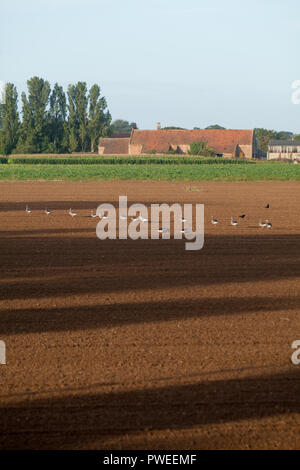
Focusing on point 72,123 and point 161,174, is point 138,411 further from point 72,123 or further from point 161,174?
point 72,123

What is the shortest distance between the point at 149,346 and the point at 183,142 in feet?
398

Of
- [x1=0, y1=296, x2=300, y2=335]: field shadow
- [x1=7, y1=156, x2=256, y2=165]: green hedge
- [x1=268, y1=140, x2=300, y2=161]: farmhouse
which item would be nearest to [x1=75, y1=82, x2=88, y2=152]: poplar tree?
[x1=7, y1=156, x2=256, y2=165]: green hedge

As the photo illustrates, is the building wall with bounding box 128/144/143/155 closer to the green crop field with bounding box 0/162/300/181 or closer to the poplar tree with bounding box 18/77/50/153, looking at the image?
the poplar tree with bounding box 18/77/50/153

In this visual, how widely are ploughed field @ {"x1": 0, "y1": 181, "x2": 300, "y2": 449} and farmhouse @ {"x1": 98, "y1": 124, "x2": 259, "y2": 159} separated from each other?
10995 cm

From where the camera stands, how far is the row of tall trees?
124438 millimetres

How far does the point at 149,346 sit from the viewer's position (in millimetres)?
10094

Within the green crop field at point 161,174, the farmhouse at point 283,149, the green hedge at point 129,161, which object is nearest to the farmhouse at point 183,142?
the green hedge at point 129,161

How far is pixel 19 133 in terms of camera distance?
124625 millimetres

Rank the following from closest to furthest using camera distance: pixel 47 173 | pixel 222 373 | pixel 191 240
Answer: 1. pixel 222 373
2. pixel 191 240
3. pixel 47 173

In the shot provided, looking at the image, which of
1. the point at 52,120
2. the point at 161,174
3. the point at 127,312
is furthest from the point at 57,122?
the point at 127,312

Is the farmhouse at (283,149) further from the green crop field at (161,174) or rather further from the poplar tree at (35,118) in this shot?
the green crop field at (161,174)
